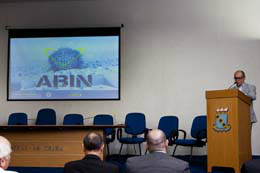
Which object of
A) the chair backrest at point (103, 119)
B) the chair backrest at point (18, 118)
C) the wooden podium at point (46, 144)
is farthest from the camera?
the chair backrest at point (18, 118)

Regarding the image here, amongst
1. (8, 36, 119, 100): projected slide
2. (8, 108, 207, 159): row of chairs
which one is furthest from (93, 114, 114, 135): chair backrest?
(8, 36, 119, 100): projected slide

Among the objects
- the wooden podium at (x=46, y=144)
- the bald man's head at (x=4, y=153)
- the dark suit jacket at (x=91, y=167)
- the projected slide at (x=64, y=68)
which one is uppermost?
the projected slide at (x=64, y=68)

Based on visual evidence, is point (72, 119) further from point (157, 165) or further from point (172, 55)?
point (157, 165)

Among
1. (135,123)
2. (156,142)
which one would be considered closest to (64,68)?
(135,123)

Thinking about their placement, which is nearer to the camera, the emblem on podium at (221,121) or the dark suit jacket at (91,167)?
the dark suit jacket at (91,167)

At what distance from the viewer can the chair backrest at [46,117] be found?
801cm

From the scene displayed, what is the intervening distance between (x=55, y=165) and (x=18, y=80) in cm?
316

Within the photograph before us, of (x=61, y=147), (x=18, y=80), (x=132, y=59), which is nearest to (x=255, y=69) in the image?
(x=132, y=59)

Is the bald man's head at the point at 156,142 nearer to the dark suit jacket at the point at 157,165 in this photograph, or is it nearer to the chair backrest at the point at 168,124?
the dark suit jacket at the point at 157,165

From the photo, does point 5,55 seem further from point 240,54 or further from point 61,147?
point 240,54

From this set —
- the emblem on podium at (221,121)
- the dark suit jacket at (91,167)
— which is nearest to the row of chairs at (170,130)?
the emblem on podium at (221,121)

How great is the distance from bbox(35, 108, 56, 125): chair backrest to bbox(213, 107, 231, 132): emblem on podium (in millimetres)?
4138

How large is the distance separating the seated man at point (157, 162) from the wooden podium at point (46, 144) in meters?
3.47

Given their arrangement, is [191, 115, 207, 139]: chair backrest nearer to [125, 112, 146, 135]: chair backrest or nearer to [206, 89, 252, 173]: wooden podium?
[125, 112, 146, 135]: chair backrest
